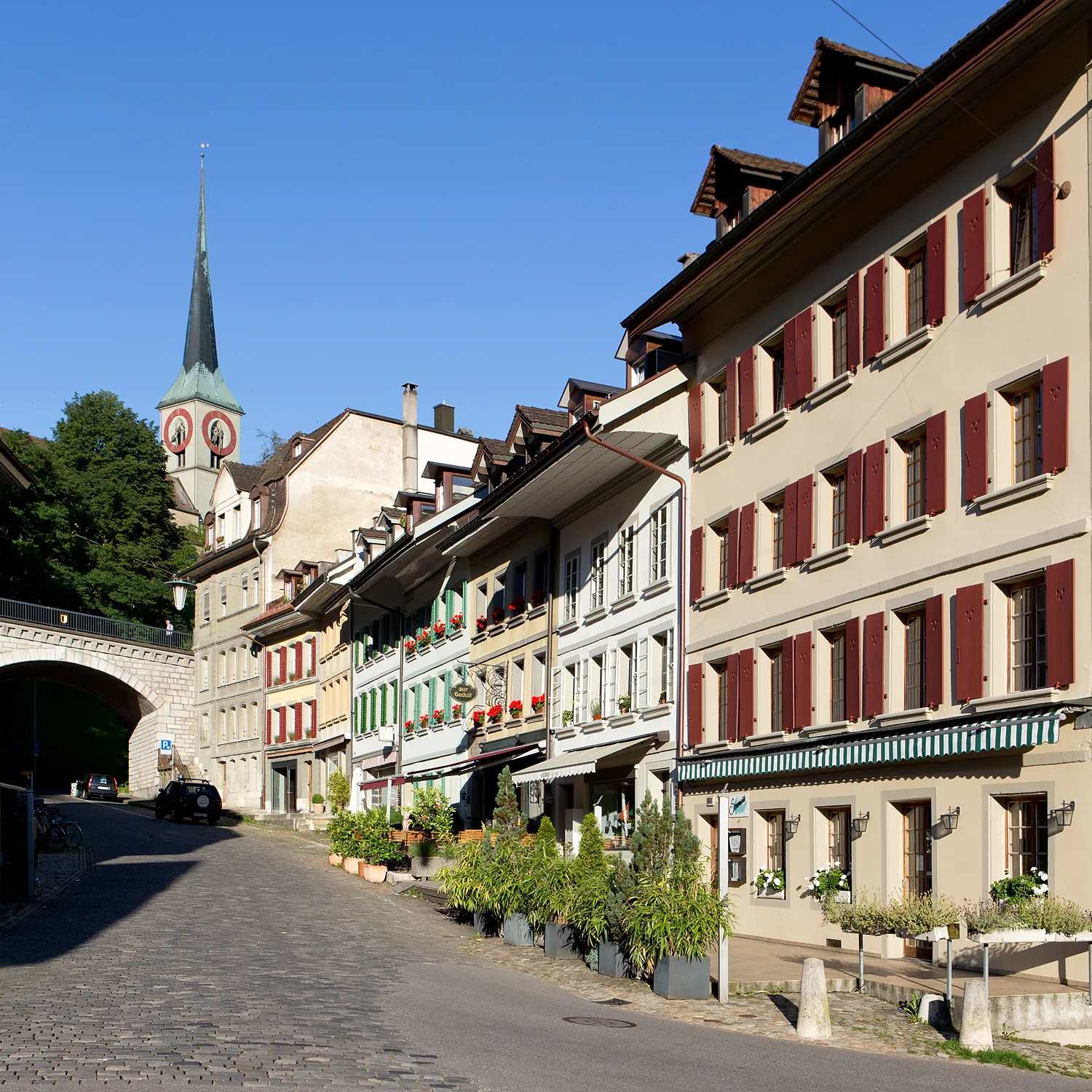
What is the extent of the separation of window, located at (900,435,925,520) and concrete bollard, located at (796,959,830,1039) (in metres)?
8.22

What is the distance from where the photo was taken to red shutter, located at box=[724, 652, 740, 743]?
2505 cm

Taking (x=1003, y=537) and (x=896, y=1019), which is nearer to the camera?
(x=896, y=1019)

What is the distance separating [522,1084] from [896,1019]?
18.0 feet

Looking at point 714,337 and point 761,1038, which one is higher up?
point 714,337

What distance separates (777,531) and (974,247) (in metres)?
6.89

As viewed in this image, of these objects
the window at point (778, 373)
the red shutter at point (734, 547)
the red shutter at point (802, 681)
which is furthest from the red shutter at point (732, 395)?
the red shutter at point (802, 681)

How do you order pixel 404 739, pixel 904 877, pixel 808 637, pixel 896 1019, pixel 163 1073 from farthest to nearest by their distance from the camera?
pixel 404 739 → pixel 808 637 → pixel 904 877 → pixel 896 1019 → pixel 163 1073

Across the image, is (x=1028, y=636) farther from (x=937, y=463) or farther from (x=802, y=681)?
(x=802, y=681)

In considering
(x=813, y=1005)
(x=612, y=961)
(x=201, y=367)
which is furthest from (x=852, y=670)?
(x=201, y=367)

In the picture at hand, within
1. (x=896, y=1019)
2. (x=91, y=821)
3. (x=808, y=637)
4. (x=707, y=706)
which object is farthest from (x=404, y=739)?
(x=896, y=1019)

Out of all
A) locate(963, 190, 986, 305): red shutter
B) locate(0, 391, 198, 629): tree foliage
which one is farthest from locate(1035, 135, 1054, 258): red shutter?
locate(0, 391, 198, 629): tree foliage

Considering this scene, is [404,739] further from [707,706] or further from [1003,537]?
[1003,537]

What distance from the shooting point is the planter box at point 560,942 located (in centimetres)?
1936

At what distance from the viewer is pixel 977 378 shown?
19.0m
